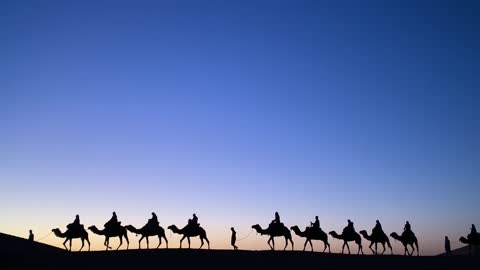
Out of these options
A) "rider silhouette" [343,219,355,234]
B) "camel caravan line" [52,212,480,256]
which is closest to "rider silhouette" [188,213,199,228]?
"camel caravan line" [52,212,480,256]

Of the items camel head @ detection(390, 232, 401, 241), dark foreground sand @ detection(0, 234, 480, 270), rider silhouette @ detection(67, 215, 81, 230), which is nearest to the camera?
dark foreground sand @ detection(0, 234, 480, 270)

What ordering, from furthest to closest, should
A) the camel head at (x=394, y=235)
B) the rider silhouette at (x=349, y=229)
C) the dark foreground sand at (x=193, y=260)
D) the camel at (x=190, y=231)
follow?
the camel head at (x=394, y=235)
the rider silhouette at (x=349, y=229)
the camel at (x=190, y=231)
the dark foreground sand at (x=193, y=260)

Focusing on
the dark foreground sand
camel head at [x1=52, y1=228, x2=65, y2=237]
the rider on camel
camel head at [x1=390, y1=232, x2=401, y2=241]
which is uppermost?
the rider on camel

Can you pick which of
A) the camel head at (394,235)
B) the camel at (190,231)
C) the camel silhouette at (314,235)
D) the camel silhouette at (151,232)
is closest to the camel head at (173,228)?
the camel at (190,231)

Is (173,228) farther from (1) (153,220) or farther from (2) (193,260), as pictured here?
(2) (193,260)

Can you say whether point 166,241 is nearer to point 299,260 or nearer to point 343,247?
point 299,260

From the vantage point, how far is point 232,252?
3045cm

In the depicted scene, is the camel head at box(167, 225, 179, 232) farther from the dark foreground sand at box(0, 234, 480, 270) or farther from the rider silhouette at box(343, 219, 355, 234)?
the rider silhouette at box(343, 219, 355, 234)

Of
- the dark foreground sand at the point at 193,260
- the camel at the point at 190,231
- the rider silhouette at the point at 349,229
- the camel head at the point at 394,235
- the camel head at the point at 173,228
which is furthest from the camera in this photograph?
the camel head at the point at 394,235

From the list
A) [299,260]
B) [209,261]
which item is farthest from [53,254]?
[299,260]

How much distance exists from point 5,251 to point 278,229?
1611 cm

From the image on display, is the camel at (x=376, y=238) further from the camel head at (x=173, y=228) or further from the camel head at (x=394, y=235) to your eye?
the camel head at (x=173, y=228)

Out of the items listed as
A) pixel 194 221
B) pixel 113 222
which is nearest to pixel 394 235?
pixel 194 221

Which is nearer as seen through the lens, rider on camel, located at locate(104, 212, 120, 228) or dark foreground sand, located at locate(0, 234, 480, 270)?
dark foreground sand, located at locate(0, 234, 480, 270)
